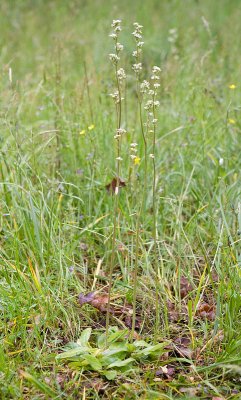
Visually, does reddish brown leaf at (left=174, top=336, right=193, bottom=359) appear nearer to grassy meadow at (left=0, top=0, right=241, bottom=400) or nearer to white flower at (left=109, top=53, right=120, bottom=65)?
grassy meadow at (left=0, top=0, right=241, bottom=400)

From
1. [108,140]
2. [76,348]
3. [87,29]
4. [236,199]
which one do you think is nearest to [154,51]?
[87,29]

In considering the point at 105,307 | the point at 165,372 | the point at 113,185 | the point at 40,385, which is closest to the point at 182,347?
the point at 165,372

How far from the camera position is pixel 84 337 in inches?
99.7

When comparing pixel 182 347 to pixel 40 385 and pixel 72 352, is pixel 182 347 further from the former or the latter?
pixel 40 385

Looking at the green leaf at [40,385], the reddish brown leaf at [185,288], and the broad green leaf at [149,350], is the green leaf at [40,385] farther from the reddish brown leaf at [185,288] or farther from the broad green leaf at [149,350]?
the reddish brown leaf at [185,288]

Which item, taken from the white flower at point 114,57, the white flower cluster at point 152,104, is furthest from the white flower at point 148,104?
the white flower at point 114,57

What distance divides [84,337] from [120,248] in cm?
67

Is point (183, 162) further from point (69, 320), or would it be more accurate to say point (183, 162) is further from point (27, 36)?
point (27, 36)

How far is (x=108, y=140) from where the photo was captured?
387 cm

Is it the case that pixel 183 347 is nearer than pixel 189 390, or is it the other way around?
pixel 189 390

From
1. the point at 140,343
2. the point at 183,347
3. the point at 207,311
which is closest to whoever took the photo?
the point at 140,343

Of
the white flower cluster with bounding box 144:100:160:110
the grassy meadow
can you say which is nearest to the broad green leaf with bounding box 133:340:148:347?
the grassy meadow

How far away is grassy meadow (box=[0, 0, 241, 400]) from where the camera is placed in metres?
2.39

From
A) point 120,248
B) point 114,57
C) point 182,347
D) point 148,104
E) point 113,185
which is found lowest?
point 182,347
